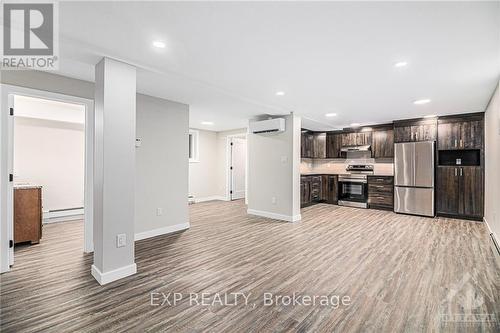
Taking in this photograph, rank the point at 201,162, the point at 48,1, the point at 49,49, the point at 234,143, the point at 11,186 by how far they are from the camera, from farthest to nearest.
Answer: the point at 234,143
the point at 201,162
the point at 11,186
the point at 49,49
the point at 48,1

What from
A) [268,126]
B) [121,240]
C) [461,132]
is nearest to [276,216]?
[268,126]

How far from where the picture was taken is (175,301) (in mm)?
2137

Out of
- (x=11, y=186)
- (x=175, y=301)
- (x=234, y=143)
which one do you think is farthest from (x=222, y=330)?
(x=234, y=143)

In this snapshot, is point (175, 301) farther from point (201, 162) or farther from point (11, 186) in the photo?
point (201, 162)

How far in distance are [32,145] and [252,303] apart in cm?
553

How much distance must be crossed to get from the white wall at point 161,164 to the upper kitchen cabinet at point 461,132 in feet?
19.5

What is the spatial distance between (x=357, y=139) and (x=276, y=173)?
3343 millimetres

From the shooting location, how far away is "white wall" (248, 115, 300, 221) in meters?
5.16

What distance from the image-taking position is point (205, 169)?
8.00 m

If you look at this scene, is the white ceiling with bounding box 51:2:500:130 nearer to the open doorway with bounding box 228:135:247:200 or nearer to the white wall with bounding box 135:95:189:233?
the white wall with bounding box 135:95:189:233

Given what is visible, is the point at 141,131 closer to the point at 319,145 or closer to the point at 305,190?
the point at 305,190

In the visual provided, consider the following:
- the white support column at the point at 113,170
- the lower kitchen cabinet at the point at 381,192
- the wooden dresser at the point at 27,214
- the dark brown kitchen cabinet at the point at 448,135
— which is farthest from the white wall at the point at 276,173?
the wooden dresser at the point at 27,214

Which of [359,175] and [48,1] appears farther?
[359,175]

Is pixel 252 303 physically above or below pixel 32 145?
below
